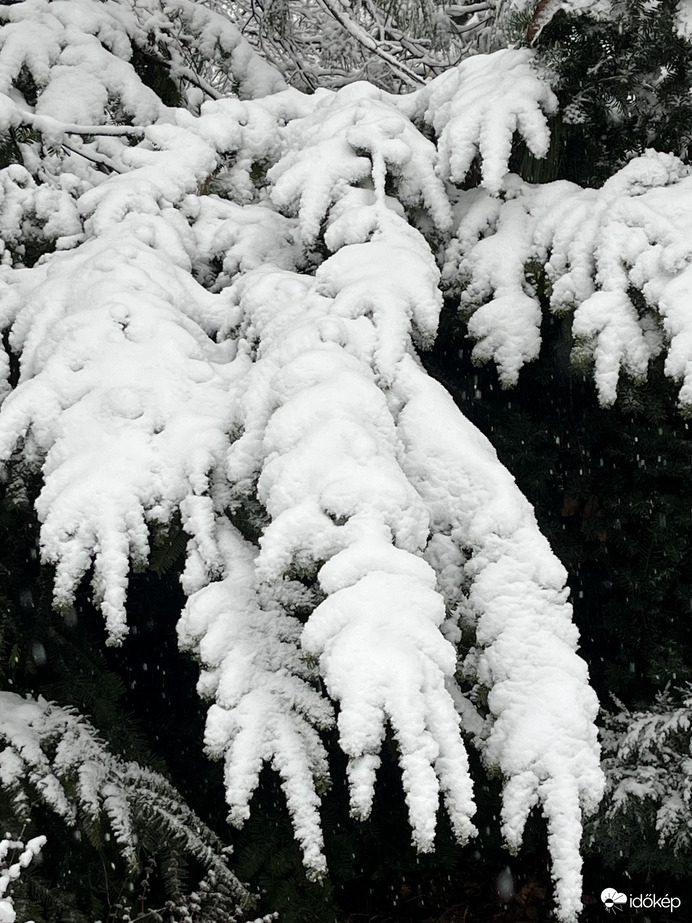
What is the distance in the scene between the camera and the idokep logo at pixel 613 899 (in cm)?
310

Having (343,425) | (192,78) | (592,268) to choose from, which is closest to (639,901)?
(592,268)

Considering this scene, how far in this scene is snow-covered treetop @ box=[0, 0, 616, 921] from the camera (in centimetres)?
157

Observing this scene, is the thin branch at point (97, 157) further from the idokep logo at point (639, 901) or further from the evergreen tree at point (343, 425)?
the idokep logo at point (639, 901)

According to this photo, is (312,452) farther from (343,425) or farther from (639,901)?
(639,901)

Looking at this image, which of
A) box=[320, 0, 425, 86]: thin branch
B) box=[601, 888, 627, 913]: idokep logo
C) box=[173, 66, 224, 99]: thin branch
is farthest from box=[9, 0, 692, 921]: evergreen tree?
box=[320, 0, 425, 86]: thin branch

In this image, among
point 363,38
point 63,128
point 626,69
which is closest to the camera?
point 626,69

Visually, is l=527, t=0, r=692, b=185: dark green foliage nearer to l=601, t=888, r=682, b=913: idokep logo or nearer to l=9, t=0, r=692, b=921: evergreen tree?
l=9, t=0, r=692, b=921: evergreen tree

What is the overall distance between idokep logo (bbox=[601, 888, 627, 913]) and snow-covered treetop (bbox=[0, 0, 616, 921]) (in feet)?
5.02

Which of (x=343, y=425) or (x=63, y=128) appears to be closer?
(x=343, y=425)

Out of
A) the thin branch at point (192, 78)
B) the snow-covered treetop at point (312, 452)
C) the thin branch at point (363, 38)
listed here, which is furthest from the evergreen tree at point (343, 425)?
the thin branch at point (363, 38)

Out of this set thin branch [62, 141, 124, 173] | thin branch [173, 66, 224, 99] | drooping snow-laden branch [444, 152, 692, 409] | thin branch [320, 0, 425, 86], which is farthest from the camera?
thin branch [320, 0, 425, 86]

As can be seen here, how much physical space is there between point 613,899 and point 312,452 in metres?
2.41

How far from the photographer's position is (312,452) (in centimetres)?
171

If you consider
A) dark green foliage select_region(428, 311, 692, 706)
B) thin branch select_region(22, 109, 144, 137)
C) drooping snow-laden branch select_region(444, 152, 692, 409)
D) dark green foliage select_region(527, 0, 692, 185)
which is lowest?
dark green foliage select_region(428, 311, 692, 706)
